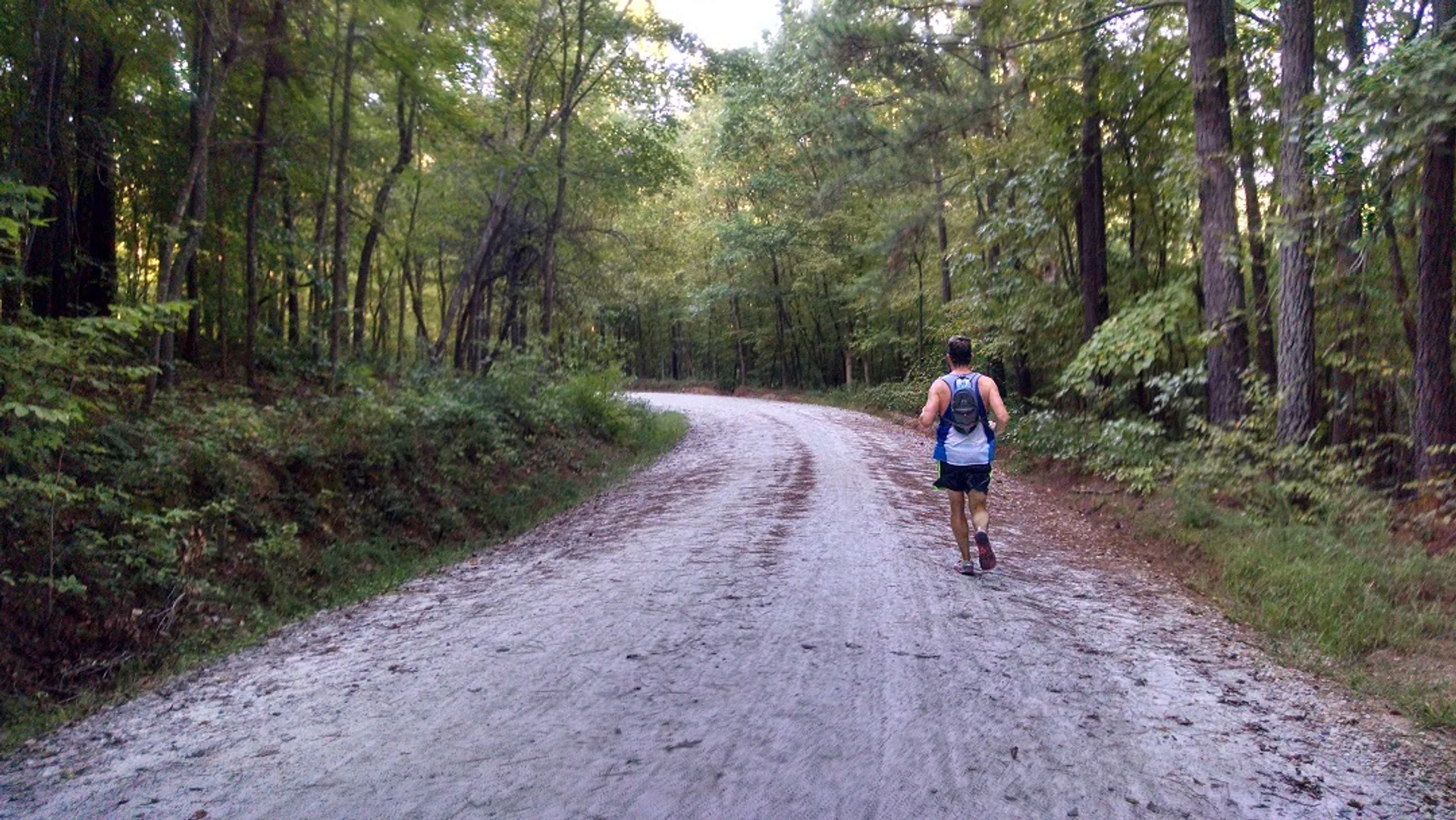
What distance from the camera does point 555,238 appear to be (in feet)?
67.3

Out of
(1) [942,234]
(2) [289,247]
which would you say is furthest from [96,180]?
Result: (1) [942,234]

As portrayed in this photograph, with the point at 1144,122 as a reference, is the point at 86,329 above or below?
below

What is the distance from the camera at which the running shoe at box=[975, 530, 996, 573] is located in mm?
6715

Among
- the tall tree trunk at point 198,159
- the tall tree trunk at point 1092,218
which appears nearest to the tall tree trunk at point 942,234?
the tall tree trunk at point 1092,218

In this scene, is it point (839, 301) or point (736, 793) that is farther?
point (839, 301)

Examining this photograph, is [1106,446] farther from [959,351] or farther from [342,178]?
[342,178]

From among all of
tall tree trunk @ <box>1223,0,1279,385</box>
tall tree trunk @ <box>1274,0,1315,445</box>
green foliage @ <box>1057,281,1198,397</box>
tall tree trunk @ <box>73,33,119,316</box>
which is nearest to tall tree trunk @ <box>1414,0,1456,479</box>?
tall tree trunk @ <box>1274,0,1315,445</box>

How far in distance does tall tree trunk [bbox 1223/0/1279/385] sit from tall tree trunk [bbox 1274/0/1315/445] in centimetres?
113

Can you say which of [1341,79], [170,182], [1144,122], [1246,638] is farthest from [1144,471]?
[170,182]

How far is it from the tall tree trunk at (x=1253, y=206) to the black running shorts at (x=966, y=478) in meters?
5.99

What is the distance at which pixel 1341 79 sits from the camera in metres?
7.64

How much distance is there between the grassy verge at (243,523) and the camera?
17.8ft

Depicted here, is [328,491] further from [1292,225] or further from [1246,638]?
[1292,225]

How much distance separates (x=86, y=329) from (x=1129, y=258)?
1571cm
